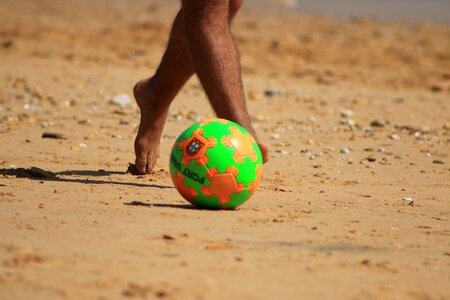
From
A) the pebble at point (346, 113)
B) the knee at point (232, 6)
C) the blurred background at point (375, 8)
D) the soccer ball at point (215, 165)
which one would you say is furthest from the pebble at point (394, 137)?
the blurred background at point (375, 8)

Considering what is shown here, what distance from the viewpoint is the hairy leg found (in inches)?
211

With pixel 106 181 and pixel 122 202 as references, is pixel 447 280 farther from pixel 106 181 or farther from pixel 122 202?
pixel 106 181

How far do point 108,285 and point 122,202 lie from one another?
147cm

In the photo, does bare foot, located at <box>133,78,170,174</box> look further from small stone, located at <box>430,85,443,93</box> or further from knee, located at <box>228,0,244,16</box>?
small stone, located at <box>430,85,443,93</box>

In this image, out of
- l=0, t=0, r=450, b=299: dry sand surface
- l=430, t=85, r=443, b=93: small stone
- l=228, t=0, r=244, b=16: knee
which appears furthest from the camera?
l=430, t=85, r=443, b=93: small stone

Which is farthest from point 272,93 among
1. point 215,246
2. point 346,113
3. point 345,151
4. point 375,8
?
point 375,8

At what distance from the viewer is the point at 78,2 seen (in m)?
21.3

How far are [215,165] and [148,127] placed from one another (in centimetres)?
127

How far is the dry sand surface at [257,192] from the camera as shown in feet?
10.8

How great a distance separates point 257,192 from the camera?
5.05 metres

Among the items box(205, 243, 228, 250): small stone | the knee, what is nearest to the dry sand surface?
box(205, 243, 228, 250): small stone

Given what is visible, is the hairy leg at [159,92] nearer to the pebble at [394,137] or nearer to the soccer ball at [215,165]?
the soccer ball at [215,165]

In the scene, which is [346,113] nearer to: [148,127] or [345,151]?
[345,151]

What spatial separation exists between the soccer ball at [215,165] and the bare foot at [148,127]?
1.01m
